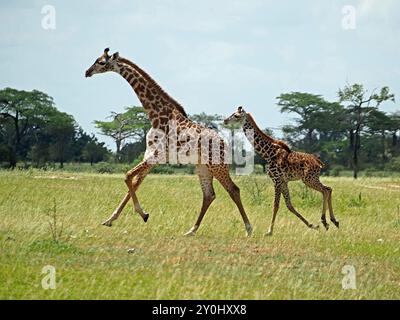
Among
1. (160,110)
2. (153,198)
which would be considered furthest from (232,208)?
(160,110)

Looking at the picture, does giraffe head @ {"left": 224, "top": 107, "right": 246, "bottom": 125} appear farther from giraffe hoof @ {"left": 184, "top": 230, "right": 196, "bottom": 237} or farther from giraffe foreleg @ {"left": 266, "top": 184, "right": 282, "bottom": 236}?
giraffe hoof @ {"left": 184, "top": 230, "right": 196, "bottom": 237}

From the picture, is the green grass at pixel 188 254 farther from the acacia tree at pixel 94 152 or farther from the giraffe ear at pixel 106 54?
the acacia tree at pixel 94 152

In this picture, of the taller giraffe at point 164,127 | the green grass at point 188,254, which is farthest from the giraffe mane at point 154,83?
the green grass at point 188,254

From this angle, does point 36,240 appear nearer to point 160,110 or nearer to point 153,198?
point 160,110

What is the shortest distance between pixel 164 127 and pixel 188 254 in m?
2.87

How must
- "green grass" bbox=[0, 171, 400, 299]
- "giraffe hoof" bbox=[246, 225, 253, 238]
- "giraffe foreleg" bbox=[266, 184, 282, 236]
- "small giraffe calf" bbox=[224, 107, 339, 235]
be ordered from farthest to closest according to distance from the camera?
"small giraffe calf" bbox=[224, 107, 339, 235], "giraffe foreleg" bbox=[266, 184, 282, 236], "giraffe hoof" bbox=[246, 225, 253, 238], "green grass" bbox=[0, 171, 400, 299]

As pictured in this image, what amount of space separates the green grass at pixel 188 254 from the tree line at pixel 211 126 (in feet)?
104

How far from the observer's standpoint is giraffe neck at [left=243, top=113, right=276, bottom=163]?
11133mm

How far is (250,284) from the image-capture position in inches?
252

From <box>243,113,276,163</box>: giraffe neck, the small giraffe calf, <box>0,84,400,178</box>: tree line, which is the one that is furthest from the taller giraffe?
<box>0,84,400,178</box>: tree line

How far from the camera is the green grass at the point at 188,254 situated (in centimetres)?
612

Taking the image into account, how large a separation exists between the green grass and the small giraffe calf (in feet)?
2.00
